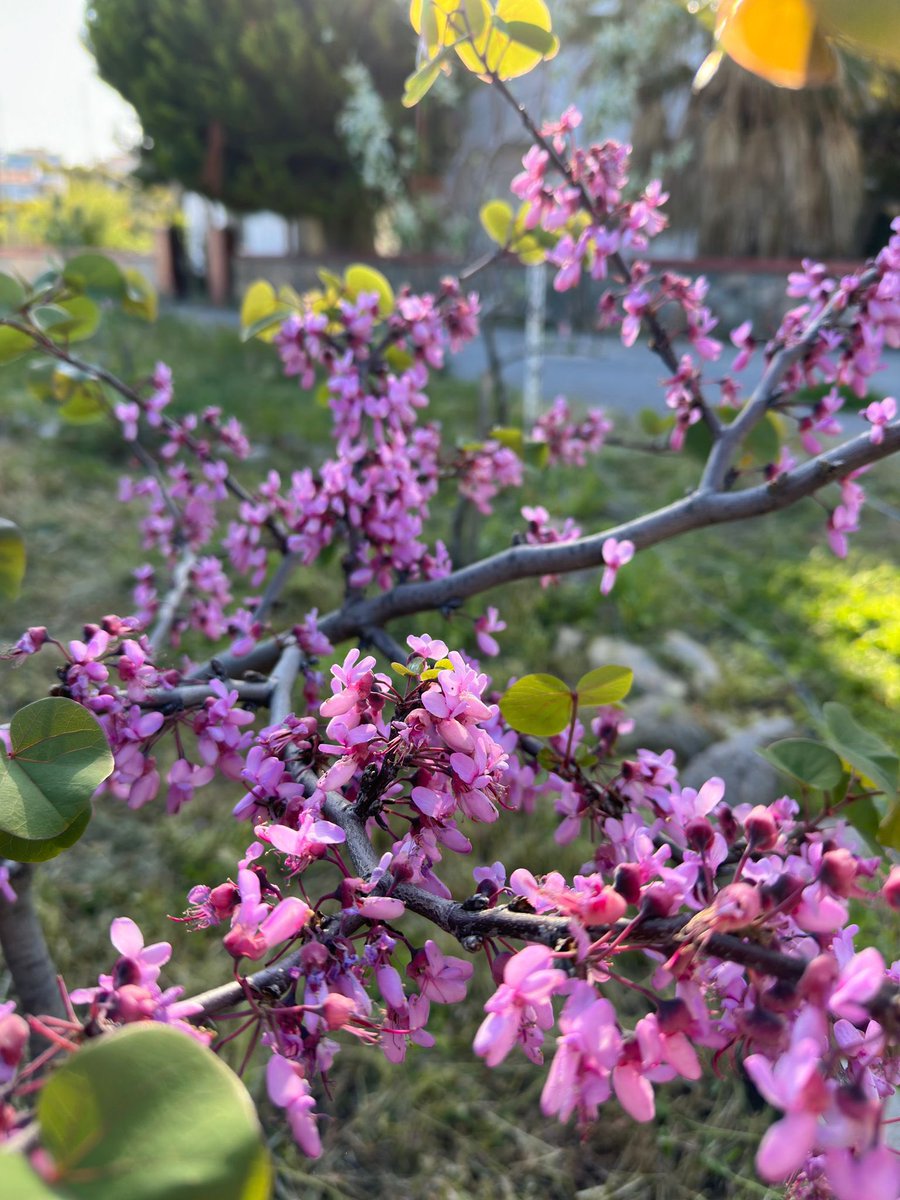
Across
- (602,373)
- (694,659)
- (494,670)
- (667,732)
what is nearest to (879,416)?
(667,732)

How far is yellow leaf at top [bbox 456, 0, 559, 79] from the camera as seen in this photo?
0.70 meters

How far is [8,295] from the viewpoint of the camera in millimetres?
961

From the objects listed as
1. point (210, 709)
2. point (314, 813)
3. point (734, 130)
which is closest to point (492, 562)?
point (210, 709)

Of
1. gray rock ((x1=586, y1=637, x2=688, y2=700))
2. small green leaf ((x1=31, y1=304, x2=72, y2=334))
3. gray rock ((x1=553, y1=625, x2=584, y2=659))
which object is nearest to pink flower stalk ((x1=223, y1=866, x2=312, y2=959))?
small green leaf ((x1=31, y1=304, x2=72, y2=334))

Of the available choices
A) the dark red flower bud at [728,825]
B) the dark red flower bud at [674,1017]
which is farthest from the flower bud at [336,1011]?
the dark red flower bud at [728,825]

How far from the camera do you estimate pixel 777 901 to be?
0.35m

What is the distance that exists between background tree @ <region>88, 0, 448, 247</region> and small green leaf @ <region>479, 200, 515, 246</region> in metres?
6.26

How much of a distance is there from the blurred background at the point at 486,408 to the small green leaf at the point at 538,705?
30 centimetres

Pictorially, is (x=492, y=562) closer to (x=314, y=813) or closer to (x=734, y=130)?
(x=314, y=813)

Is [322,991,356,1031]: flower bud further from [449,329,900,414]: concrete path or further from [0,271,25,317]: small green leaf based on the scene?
[449,329,900,414]: concrete path

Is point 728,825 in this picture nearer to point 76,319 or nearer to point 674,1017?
point 674,1017

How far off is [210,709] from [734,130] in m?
6.38

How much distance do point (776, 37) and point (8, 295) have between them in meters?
0.90

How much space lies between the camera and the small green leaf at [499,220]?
1.04 m
